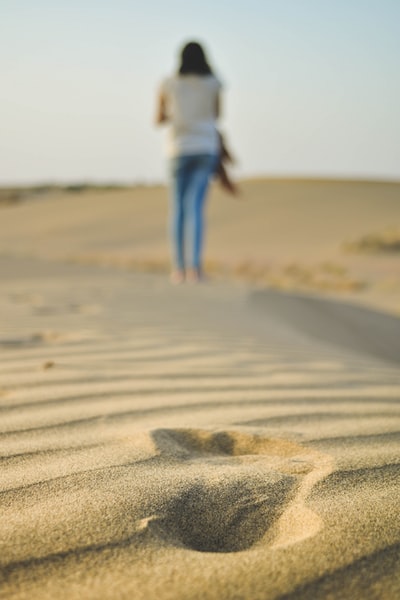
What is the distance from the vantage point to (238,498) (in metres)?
1.15

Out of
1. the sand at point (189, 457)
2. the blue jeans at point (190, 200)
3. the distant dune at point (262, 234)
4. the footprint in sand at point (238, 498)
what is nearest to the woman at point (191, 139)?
the blue jeans at point (190, 200)

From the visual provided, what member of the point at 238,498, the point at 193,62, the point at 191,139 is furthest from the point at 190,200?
the point at 238,498

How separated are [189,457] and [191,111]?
4133mm

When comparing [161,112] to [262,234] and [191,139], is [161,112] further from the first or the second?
[262,234]

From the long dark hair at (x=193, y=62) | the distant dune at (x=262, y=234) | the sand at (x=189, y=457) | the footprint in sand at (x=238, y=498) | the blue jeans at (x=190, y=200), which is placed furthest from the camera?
the distant dune at (x=262, y=234)

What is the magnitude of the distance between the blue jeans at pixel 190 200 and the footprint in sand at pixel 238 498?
153 inches

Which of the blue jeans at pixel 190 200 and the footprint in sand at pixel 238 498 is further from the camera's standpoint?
the blue jeans at pixel 190 200

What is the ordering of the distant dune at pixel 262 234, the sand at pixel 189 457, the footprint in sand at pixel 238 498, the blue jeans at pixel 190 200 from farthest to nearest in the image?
the distant dune at pixel 262 234 → the blue jeans at pixel 190 200 → the footprint in sand at pixel 238 498 → the sand at pixel 189 457

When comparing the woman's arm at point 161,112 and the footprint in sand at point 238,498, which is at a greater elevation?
the woman's arm at point 161,112

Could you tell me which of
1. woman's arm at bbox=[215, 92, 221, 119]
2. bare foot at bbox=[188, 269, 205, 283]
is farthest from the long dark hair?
bare foot at bbox=[188, 269, 205, 283]

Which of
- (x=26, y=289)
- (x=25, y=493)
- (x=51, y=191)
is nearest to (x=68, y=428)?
(x=25, y=493)

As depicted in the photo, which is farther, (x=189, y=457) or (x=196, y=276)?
(x=196, y=276)

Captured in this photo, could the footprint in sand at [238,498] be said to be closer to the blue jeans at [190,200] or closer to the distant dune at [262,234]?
the blue jeans at [190,200]

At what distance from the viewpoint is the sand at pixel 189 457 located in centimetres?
92
